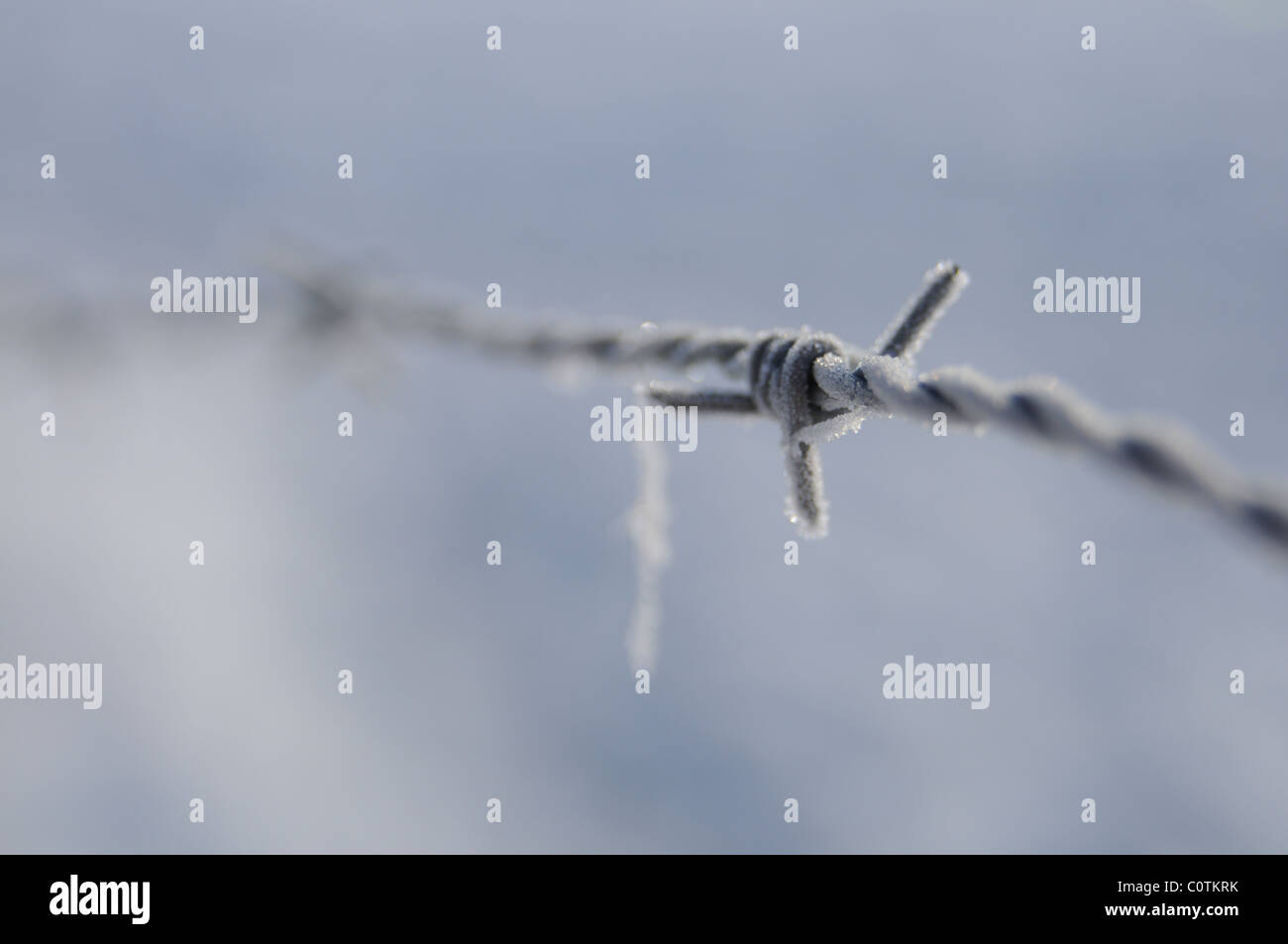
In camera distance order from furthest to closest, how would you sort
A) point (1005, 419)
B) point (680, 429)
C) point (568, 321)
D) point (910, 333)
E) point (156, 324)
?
point (156, 324) → point (568, 321) → point (680, 429) → point (910, 333) → point (1005, 419)

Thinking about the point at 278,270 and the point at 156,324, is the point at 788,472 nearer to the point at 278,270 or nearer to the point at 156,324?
the point at 278,270

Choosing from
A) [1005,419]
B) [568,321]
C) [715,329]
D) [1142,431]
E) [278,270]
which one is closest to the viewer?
[1142,431]

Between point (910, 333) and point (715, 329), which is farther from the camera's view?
point (715, 329)

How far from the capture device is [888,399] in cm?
144

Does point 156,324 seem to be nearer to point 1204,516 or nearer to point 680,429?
point 680,429

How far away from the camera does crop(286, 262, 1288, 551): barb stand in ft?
3.18

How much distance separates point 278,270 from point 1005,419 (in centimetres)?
347

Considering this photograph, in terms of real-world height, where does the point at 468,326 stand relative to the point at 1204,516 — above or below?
above

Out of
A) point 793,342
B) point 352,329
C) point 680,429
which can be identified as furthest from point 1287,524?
point 352,329

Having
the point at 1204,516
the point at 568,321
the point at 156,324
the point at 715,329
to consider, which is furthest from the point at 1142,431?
the point at 156,324

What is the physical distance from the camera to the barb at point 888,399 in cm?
97

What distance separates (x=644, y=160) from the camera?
4.71 meters

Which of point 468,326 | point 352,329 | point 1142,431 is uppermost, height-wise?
point 352,329

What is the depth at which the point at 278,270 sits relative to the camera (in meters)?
3.93
